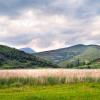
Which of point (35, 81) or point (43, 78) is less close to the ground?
point (43, 78)

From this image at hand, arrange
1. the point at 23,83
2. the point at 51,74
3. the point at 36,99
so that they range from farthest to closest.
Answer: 1. the point at 51,74
2. the point at 23,83
3. the point at 36,99

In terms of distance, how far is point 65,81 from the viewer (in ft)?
184

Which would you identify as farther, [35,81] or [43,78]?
[43,78]

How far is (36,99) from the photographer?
32125 millimetres

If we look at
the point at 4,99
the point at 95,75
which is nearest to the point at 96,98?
the point at 4,99

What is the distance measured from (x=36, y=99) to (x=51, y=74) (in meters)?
25.9

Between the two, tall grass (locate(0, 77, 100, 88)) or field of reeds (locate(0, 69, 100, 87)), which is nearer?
tall grass (locate(0, 77, 100, 88))

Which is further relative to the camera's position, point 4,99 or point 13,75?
point 13,75

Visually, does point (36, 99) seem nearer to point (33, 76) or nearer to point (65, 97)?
point (65, 97)

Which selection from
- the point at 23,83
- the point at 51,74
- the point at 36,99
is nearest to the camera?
the point at 36,99

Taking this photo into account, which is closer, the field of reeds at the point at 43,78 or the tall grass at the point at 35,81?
the tall grass at the point at 35,81

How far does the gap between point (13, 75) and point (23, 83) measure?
2.65m

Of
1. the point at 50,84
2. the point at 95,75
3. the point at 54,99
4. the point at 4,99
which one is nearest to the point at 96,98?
the point at 54,99

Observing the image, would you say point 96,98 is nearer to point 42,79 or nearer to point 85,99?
point 85,99
